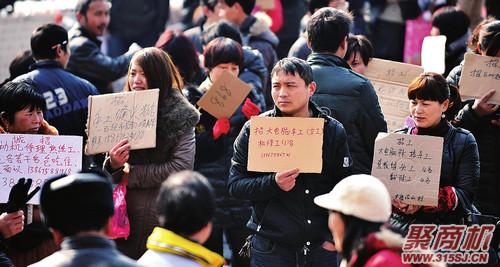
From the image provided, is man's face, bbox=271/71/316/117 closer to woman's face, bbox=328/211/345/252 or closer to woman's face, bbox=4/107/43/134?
woman's face, bbox=328/211/345/252

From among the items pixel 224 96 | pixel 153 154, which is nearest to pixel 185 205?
pixel 153 154

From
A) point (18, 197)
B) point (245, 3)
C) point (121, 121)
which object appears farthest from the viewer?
point (245, 3)

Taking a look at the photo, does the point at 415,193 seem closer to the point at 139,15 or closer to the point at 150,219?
the point at 150,219

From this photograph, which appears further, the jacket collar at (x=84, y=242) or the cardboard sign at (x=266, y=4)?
the cardboard sign at (x=266, y=4)

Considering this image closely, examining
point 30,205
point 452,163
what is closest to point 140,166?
point 30,205

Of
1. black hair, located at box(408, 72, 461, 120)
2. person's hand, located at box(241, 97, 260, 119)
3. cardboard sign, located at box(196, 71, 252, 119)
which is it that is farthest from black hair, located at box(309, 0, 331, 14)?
black hair, located at box(408, 72, 461, 120)

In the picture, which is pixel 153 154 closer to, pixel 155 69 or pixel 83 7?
pixel 155 69

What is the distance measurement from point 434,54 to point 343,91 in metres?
1.55

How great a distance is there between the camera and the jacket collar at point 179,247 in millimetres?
4414

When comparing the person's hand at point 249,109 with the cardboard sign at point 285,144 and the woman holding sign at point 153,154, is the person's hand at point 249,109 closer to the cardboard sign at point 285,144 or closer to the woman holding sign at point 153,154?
the woman holding sign at point 153,154

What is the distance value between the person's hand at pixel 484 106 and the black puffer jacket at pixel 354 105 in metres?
1.04

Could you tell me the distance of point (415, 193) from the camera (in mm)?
6184

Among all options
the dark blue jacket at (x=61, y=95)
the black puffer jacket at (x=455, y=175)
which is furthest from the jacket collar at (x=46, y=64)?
the black puffer jacket at (x=455, y=175)

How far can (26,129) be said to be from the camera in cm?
664
